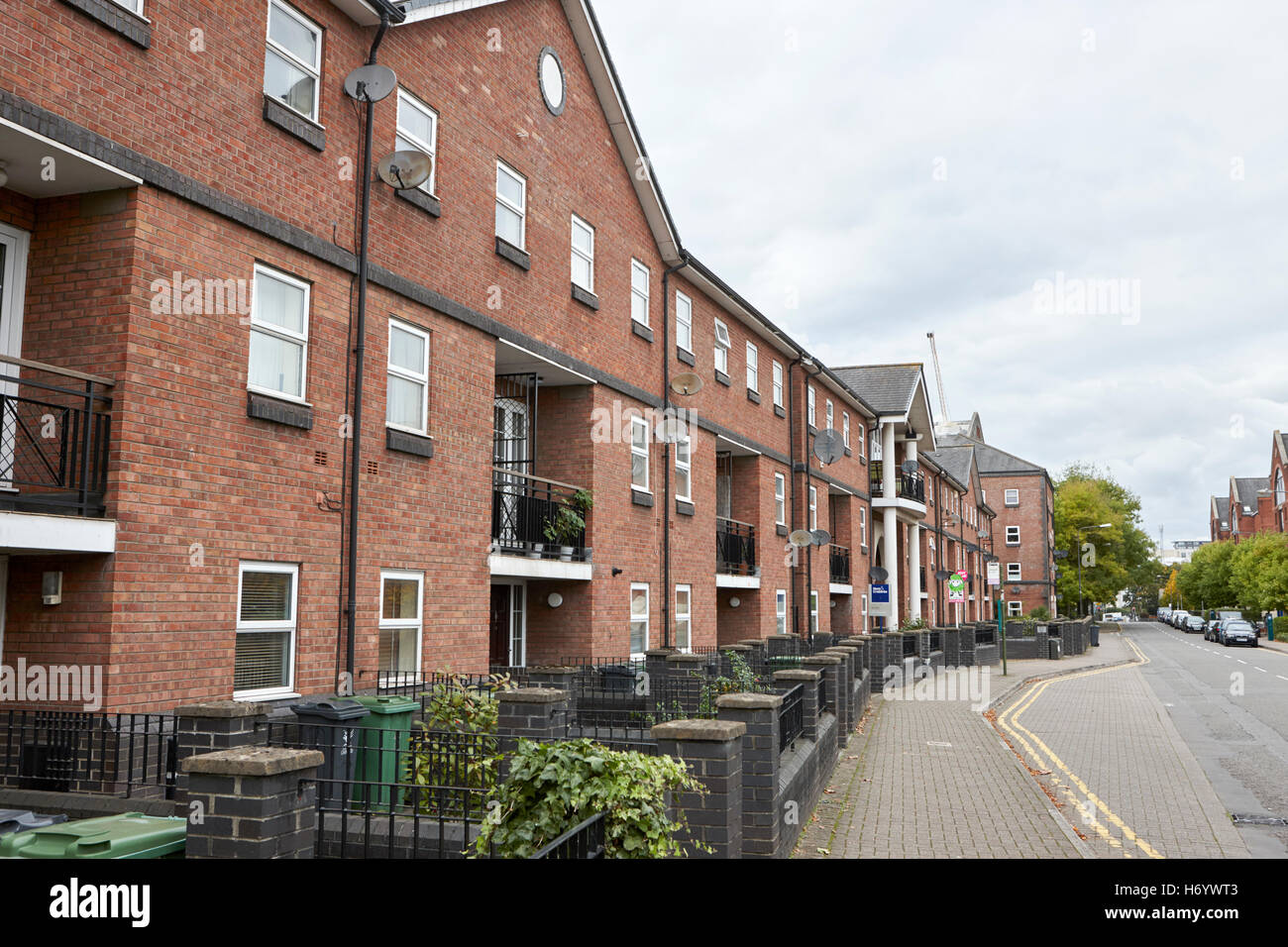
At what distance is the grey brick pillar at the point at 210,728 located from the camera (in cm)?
693

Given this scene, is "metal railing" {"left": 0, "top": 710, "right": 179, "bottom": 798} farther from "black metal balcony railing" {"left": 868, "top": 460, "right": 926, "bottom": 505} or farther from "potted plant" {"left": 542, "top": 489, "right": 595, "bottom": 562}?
"black metal balcony railing" {"left": 868, "top": 460, "right": 926, "bottom": 505}

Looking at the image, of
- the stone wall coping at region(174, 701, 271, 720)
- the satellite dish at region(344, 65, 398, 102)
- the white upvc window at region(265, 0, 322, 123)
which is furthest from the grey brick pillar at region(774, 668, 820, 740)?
the white upvc window at region(265, 0, 322, 123)

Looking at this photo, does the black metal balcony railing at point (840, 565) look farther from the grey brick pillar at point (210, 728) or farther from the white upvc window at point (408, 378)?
the grey brick pillar at point (210, 728)

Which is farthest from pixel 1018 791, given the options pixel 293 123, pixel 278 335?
pixel 293 123

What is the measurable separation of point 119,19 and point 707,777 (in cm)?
745

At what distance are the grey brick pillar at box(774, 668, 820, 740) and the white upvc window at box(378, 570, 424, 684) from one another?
407 centimetres

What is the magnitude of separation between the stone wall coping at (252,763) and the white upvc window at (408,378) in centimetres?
656

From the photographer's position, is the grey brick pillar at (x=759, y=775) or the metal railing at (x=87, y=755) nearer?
the grey brick pillar at (x=759, y=775)

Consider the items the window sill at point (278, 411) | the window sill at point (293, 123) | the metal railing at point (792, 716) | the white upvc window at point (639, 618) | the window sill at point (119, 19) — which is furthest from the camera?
the white upvc window at point (639, 618)

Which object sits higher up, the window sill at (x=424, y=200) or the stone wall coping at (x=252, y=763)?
the window sill at (x=424, y=200)

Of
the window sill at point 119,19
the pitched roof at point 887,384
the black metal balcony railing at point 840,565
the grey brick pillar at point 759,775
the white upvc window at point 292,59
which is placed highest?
the pitched roof at point 887,384

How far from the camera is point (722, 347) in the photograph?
22578 millimetres

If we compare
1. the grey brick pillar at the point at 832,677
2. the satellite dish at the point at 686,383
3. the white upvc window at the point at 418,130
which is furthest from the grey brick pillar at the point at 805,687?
the satellite dish at the point at 686,383

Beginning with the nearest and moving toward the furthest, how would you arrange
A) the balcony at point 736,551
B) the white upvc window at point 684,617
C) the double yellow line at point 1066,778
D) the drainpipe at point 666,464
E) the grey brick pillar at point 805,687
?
the double yellow line at point 1066,778 → the grey brick pillar at point 805,687 → the drainpipe at point 666,464 → the white upvc window at point 684,617 → the balcony at point 736,551
